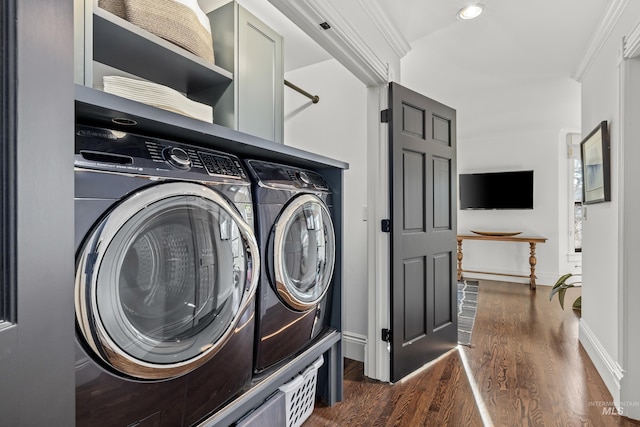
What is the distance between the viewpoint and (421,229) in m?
2.27

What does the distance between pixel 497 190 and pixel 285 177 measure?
4.69 m

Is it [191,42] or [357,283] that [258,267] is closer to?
[191,42]

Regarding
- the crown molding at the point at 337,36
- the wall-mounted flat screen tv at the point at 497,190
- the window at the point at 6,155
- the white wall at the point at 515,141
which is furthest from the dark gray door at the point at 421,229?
the wall-mounted flat screen tv at the point at 497,190

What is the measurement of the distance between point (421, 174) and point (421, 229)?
382 millimetres

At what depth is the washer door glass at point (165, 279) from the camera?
0.79 metres

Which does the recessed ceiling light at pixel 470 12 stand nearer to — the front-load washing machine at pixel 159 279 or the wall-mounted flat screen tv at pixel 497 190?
the front-load washing machine at pixel 159 279

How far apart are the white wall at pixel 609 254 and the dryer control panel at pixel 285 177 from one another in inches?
64.5

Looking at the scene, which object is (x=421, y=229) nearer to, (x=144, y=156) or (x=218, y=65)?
(x=218, y=65)

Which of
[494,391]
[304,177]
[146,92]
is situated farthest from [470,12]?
[494,391]

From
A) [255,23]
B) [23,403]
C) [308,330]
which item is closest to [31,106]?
[23,403]

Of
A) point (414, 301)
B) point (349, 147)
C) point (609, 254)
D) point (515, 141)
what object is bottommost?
point (414, 301)

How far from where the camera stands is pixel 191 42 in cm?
152

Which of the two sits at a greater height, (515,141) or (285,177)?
(515,141)

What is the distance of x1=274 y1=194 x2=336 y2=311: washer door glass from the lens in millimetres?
1379
